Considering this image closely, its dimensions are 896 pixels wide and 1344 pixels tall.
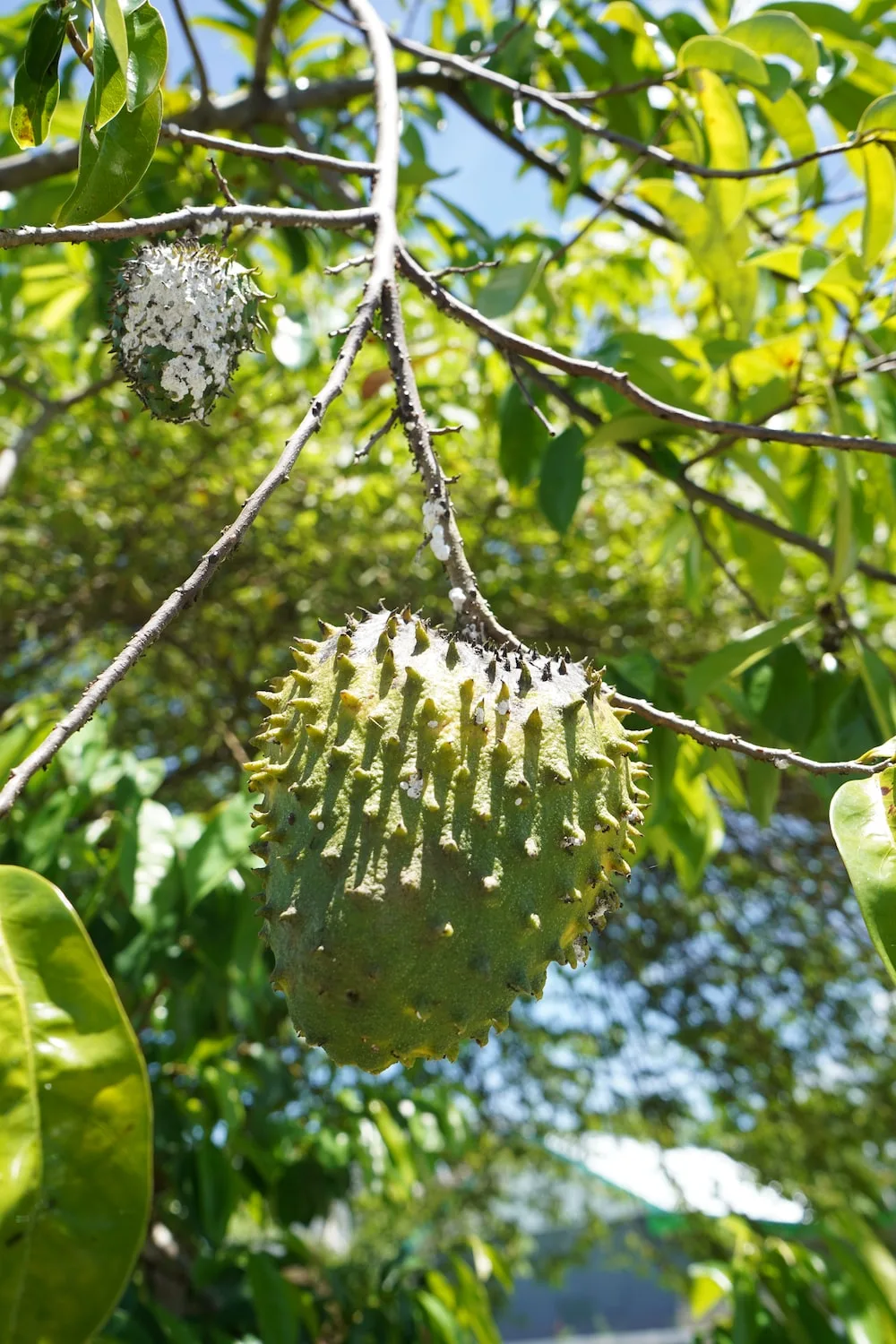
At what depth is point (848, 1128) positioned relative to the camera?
660 cm

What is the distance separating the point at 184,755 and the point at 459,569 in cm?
436

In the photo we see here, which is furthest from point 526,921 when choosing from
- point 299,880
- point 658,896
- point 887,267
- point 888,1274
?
point 658,896

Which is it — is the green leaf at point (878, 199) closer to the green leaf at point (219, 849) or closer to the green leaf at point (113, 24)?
the green leaf at point (113, 24)

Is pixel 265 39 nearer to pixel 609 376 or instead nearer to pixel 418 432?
pixel 609 376

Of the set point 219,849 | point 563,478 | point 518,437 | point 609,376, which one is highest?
point 518,437

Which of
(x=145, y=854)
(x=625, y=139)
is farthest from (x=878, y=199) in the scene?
(x=145, y=854)

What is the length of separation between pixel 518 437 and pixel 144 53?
1619 mm

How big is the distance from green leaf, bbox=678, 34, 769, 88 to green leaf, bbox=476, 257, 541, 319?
1.44 ft

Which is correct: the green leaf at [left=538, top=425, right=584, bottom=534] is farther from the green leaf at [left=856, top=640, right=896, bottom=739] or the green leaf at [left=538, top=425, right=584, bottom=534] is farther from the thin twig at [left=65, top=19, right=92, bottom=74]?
the thin twig at [left=65, top=19, right=92, bottom=74]

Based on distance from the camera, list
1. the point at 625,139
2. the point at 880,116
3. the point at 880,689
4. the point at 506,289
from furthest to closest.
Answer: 1. the point at 506,289
2. the point at 625,139
3. the point at 880,689
4. the point at 880,116

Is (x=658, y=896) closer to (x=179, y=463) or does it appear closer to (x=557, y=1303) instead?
(x=179, y=463)

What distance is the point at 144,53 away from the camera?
1.12 m

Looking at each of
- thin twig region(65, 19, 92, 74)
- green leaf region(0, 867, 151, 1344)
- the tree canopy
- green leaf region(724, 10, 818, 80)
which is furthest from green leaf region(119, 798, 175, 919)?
green leaf region(724, 10, 818, 80)

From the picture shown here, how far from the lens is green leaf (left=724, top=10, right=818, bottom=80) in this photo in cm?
201
